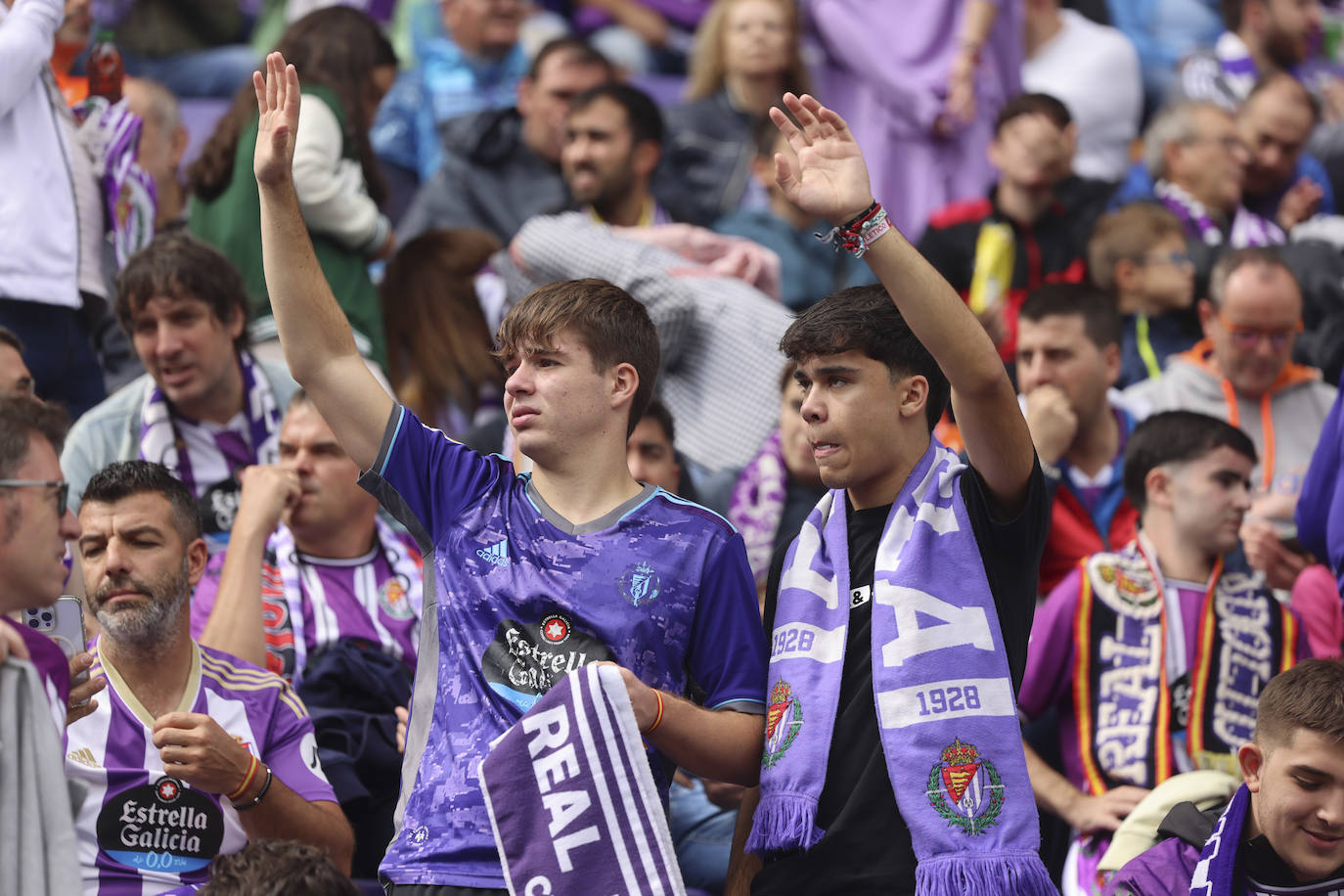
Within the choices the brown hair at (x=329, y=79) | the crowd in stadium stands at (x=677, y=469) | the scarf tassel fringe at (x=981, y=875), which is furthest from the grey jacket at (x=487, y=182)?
the scarf tassel fringe at (x=981, y=875)

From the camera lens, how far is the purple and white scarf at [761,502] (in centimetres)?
581

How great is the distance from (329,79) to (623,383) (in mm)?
3419

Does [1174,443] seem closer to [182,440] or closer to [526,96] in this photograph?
[182,440]

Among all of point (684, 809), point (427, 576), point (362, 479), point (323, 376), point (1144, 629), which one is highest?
point (323, 376)

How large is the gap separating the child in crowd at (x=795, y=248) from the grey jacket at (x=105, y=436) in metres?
3.08

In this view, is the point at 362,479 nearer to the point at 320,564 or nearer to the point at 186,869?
the point at 186,869

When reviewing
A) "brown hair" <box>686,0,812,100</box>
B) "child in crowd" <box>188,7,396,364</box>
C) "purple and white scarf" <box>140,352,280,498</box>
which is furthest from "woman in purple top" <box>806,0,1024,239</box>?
"purple and white scarf" <box>140,352,280,498</box>

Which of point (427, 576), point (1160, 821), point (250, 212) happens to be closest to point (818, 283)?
point (250, 212)

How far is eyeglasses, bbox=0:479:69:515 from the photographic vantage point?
2.85m

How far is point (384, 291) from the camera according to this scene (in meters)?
6.79

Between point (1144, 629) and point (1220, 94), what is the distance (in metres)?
5.85

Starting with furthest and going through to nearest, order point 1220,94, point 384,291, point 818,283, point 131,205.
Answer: point 1220,94
point 818,283
point 384,291
point 131,205

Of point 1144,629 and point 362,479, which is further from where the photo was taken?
point 1144,629

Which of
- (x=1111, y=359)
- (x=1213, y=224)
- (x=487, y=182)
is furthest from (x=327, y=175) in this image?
(x=1213, y=224)
